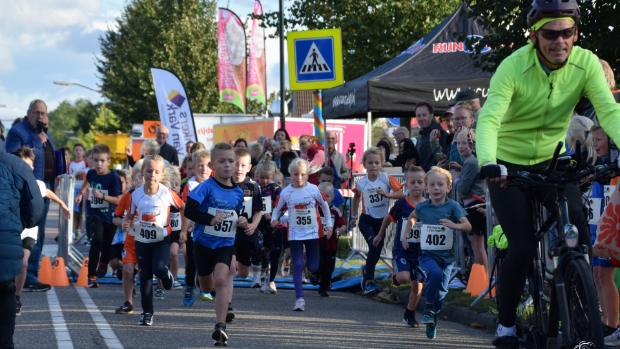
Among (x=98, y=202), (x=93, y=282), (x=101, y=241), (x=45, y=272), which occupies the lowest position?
(x=93, y=282)

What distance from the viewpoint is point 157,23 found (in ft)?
209

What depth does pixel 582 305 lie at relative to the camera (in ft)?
17.1

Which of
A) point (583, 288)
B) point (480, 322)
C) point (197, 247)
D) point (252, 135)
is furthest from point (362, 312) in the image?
point (252, 135)

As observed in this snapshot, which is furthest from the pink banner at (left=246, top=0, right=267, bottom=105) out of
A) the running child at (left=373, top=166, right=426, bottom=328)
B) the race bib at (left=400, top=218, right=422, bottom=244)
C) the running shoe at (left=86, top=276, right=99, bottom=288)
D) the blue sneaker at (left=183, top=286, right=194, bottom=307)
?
the race bib at (left=400, top=218, right=422, bottom=244)

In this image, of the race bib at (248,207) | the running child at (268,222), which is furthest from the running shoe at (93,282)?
the race bib at (248,207)

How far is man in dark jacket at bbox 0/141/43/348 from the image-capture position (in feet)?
22.3

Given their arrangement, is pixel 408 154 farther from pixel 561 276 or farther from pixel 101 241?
pixel 561 276

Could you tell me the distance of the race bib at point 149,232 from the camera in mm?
10664

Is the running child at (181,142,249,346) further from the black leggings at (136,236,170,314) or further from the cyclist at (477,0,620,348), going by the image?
the cyclist at (477,0,620,348)

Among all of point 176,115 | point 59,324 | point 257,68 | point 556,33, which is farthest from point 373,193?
point 257,68

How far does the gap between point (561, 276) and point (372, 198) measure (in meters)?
7.68

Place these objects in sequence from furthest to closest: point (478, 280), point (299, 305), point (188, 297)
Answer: point (188, 297) < point (299, 305) < point (478, 280)

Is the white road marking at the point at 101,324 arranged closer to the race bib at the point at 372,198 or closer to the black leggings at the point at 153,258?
the black leggings at the point at 153,258

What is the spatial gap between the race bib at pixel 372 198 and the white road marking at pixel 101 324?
11.6 feet
